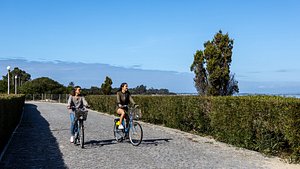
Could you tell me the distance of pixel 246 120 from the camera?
11.8 meters

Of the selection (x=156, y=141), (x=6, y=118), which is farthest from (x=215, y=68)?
(x=6, y=118)

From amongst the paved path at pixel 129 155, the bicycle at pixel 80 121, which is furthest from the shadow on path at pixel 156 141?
the bicycle at pixel 80 121

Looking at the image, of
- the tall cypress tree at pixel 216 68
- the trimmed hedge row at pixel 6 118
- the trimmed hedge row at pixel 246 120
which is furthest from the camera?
the tall cypress tree at pixel 216 68

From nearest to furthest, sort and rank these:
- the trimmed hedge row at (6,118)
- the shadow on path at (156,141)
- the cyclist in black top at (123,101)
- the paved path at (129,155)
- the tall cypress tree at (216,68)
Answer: the paved path at (129,155) → the trimmed hedge row at (6,118) → the cyclist in black top at (123,101) → the shadow on path at (156,141) → the tall cypress tree at (216,68)

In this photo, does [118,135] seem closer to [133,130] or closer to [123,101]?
[133,130]

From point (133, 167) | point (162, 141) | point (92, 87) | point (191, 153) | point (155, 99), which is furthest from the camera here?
point (92, 87)

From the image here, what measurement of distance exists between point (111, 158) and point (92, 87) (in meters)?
76.7

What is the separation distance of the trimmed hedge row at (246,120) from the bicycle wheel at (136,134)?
2.72 meters

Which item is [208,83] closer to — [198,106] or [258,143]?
[198,106]

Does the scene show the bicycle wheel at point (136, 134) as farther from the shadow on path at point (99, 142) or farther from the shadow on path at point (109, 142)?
the shadow on path at point (99, 142)

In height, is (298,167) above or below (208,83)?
below

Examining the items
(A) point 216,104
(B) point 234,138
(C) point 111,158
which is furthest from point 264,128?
(C) point 111,158

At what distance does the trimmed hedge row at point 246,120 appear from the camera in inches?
386

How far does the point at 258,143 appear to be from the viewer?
11.4 m
